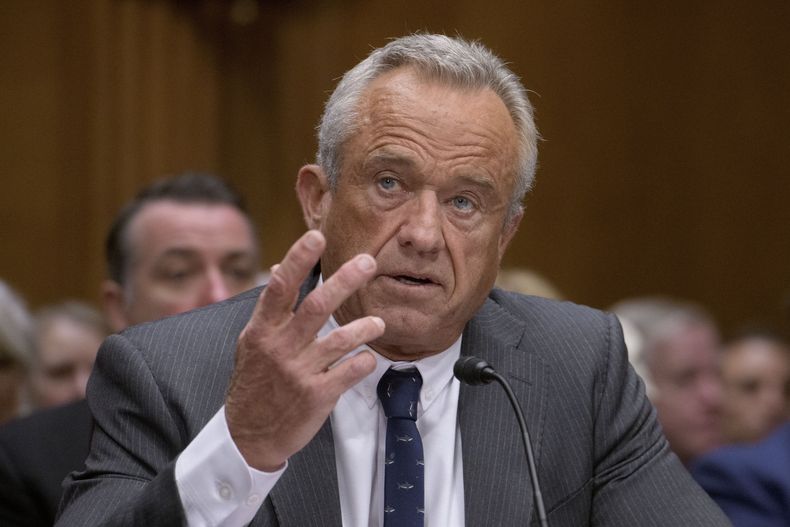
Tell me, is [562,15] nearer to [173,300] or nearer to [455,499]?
[173,300]

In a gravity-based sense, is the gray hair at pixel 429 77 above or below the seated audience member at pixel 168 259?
above

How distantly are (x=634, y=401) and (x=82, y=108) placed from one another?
3813mm

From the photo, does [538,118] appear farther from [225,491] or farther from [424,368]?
[225,491]

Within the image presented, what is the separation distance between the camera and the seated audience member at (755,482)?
354 cm

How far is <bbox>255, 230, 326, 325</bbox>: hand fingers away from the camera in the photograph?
179 cm

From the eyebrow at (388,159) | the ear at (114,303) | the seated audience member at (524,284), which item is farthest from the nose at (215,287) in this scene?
the seated audience member at (524,284)

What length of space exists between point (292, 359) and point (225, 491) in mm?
231

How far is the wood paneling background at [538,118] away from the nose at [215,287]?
2046mm

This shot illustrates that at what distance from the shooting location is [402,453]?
7.39ft

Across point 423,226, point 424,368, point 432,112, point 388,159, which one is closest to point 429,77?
point 432,112

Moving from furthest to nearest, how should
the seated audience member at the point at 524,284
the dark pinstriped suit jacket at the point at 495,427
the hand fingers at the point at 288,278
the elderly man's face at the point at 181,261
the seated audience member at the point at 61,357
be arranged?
the seated audience member at the point at 524,284 < the seated audience member at the point at 61,357 < the elderly man's face at the point at 181,261 < the dark pinstriped suit jacket at the point at 495,427 < the hand fingers at the point at 288,278

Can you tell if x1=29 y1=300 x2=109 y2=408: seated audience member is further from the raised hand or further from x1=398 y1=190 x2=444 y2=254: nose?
the raised hand

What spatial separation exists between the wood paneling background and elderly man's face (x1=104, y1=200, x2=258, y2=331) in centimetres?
191

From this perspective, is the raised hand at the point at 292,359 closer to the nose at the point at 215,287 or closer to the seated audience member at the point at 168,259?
the seated audience member at the point at 168,259
